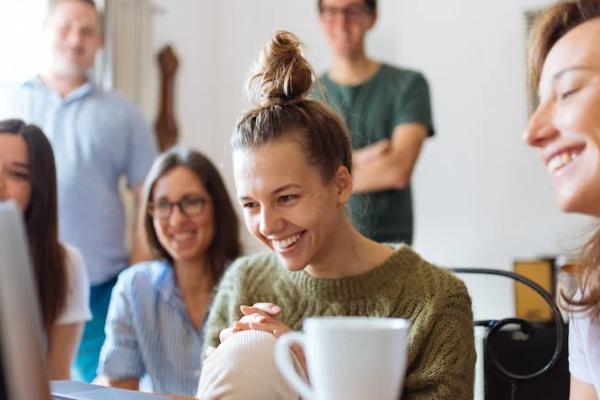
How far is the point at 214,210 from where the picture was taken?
203 cm

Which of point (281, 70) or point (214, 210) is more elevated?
point (281, 70)

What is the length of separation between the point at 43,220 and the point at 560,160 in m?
1.20

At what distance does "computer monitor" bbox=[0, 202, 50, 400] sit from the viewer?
0.59m

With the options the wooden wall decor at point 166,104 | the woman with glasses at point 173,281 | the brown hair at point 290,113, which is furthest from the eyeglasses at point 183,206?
the wooden wall decor at point 166,104

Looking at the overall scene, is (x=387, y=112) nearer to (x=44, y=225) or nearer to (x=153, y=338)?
(x=153, y=338)

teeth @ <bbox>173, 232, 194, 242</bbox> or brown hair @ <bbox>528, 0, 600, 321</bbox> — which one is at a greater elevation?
brown hair @ <bbox>528, 0, 600, 321</bbox>

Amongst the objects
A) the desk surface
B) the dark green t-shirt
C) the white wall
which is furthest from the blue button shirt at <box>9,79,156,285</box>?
the desk surface

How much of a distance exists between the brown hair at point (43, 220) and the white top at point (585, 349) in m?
1.09

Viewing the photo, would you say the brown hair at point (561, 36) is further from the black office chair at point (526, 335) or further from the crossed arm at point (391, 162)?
the crossed arm at point (391, 162)

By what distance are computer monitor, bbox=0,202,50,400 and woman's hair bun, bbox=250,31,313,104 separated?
80 cm

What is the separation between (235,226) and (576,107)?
1.27 meters

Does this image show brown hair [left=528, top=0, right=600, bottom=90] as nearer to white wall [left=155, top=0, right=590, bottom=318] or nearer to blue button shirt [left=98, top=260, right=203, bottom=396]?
blue button shirt [left=98, top=260, right=203, bottom=396]

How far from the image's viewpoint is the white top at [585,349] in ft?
3.46

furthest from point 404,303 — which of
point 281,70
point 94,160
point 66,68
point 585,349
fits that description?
point 66,68
